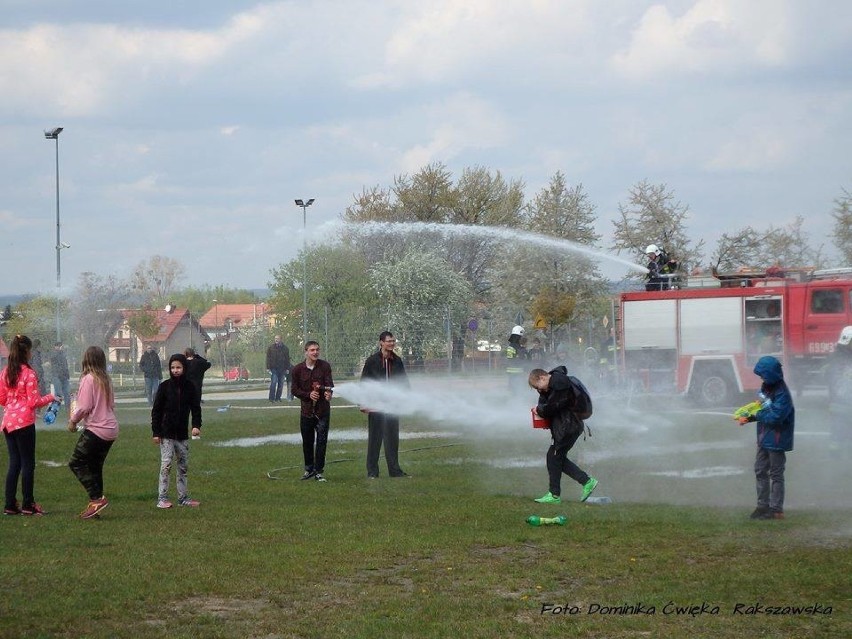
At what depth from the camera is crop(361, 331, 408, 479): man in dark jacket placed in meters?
15.6

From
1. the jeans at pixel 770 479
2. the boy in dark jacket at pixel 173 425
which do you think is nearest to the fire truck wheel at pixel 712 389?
the jeans at pixel 770 479

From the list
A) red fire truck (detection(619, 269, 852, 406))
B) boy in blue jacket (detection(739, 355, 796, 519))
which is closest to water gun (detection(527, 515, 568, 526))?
boy in blue jacket (detection(739, 355, 796, 519))

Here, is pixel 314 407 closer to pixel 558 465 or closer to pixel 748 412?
pixel 558 465

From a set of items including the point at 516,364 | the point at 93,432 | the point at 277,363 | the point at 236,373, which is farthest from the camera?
the point at 236,373

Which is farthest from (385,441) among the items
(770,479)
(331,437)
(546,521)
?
(331,437)

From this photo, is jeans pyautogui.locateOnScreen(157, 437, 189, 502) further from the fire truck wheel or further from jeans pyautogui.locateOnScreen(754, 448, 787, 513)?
the fire truck wheel

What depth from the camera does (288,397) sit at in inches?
1404

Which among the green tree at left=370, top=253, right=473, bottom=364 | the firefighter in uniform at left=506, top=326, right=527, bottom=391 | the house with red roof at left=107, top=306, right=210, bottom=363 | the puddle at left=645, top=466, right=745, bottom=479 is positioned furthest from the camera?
the house with red roof at left=107, top=306, right=210, bottom=363

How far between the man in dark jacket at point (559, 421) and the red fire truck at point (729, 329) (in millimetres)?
15034

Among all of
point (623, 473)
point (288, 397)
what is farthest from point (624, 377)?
point (623, 473)

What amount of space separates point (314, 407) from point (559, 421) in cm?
428

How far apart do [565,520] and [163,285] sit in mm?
84378

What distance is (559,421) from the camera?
12703 mm

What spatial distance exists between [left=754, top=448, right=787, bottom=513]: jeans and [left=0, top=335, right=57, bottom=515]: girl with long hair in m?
7.67
